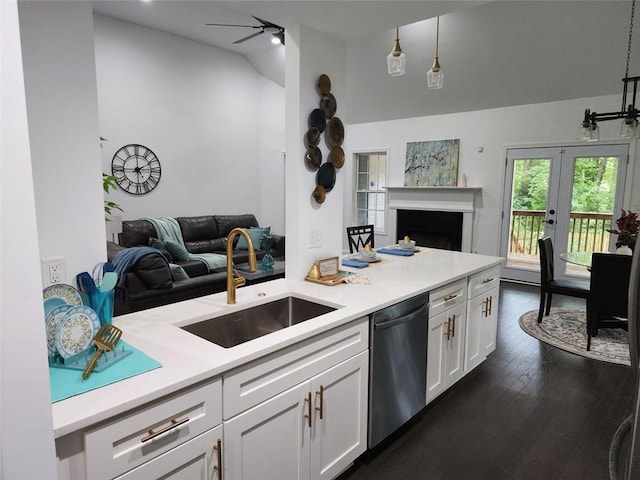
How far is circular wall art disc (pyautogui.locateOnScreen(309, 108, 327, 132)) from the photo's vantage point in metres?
2.40

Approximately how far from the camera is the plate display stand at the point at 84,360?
1227 mm

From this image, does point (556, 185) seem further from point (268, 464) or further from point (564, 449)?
point (268, 464)

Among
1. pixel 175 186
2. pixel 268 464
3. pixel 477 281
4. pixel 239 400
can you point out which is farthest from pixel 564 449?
pixel 175 186

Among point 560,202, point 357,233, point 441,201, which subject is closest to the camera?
→ point 357,233

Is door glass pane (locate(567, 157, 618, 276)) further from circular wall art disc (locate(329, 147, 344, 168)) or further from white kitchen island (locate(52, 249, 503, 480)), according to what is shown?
circular wall art disc (locate(329, 147, 344, 168))

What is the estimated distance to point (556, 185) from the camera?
18.2 feet

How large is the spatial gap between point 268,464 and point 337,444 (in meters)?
0.43

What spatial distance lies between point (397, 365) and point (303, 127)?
1.43 metres

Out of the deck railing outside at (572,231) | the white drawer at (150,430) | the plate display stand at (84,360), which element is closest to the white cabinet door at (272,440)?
the white drawer at (150,430)

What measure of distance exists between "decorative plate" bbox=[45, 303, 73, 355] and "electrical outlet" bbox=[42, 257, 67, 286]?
257 mm

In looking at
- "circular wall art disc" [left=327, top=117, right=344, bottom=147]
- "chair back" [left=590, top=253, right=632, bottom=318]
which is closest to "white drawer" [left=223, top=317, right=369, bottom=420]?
"circular wall art disc" [left=327, top=117, right=344, bottom=147]

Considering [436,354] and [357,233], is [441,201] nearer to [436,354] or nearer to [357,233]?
[357,233]

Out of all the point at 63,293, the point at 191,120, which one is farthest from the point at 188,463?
the point at 191,120

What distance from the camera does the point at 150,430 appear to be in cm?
114
